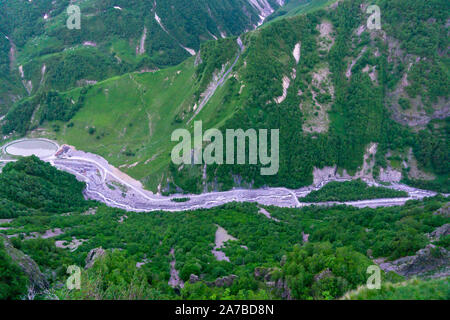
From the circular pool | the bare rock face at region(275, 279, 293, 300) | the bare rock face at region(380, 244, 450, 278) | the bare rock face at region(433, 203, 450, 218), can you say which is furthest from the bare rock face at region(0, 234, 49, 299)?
the circular pool

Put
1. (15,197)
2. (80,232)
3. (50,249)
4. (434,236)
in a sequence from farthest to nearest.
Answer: (15,197), (80,232), (434,236), (50,249)

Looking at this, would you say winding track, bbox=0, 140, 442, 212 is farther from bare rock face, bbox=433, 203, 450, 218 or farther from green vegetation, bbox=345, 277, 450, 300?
green vegetation, bbox=345, 277, 450, 300

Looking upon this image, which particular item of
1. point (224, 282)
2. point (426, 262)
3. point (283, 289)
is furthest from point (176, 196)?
point (426, 262)

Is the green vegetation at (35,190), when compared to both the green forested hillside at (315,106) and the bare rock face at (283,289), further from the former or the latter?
the bare rock face at (283,289)

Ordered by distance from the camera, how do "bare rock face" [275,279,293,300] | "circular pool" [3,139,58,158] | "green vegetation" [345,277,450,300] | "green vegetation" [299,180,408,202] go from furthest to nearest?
"circular pool" [3,139,58,158] < "green vegetation" [299,180,408,202] < "bare rock face" [275,279,293,300] < "green vegetation" [345,277,450,300]
